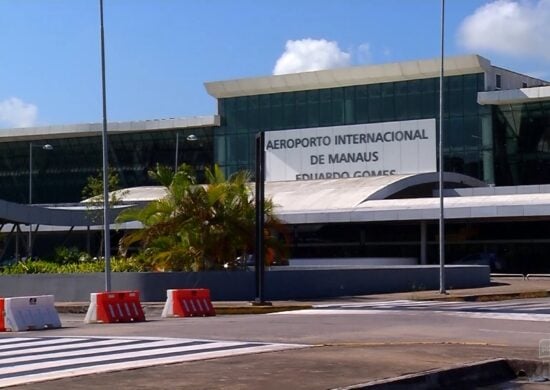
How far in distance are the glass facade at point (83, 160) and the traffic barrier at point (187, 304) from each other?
46941mm

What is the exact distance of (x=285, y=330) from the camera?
2259 centimetres

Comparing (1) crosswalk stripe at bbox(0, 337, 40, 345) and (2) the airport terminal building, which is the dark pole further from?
(2) the airport terminal building

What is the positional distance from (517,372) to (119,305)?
14.5 metres

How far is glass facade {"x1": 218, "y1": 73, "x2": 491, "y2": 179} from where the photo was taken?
217ft

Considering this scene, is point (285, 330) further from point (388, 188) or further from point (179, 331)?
point (388, 188)

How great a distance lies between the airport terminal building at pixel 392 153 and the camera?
58844mm

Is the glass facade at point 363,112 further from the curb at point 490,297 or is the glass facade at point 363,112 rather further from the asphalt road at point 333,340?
the asphalt road at point 333,340

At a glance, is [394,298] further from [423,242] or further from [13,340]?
[423,242]

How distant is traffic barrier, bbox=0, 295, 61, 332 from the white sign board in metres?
40.7

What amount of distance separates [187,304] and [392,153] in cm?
3742

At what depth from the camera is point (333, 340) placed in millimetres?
20000

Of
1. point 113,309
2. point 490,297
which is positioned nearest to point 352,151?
point 490,297

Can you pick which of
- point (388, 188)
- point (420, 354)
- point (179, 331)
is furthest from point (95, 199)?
point (420, 354)

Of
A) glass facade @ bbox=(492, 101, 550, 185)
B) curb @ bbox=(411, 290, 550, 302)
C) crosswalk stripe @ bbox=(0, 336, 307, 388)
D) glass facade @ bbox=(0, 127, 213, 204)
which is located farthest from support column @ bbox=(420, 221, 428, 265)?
crosswalk stripe @ bbox=(0, 336, 307, 388)
